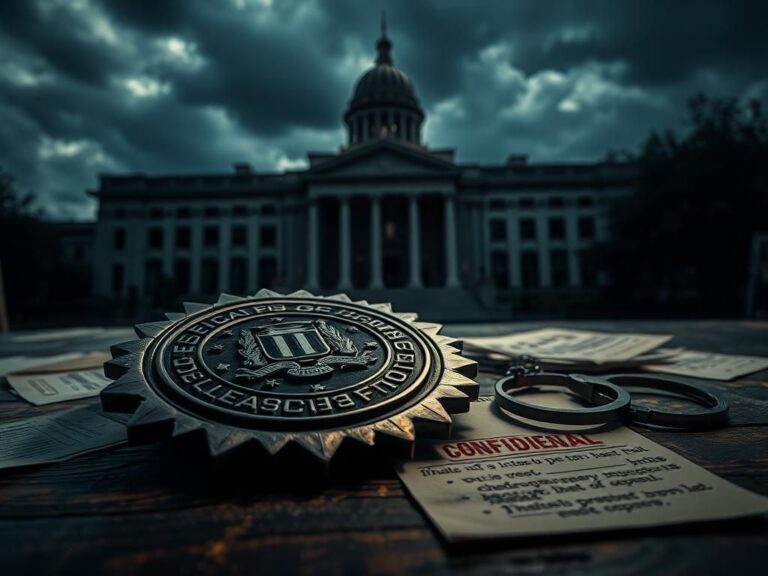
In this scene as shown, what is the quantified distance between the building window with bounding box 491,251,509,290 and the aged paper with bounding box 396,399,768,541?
31179 mm

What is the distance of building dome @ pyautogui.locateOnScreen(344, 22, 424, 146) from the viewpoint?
35375 mm

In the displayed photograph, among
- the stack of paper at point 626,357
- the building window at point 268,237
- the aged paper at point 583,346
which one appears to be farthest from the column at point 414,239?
the stack of paper at point 626,357

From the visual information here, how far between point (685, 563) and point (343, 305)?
Answer: 1248 millimetres

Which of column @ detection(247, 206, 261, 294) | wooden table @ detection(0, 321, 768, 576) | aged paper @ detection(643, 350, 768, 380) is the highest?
column @ detection(247, 206, 261, 294)

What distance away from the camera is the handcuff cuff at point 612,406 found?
111 centimetres

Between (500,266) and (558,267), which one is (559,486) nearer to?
(500,266)

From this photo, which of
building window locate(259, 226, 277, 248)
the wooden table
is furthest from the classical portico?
the wooden table

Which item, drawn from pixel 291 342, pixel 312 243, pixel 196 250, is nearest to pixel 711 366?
pixel 291 342

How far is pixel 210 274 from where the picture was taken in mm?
32062

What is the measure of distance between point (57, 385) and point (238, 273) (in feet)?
104

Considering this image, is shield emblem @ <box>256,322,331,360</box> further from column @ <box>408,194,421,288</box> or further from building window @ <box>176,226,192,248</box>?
building window @ <box>176,226,192,248</box>

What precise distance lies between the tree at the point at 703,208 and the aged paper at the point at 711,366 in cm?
1759

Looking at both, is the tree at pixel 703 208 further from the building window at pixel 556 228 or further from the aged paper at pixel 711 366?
the aged paper at pixel 711 366

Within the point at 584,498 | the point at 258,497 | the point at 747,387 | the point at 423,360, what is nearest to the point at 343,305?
the point at 423,360
